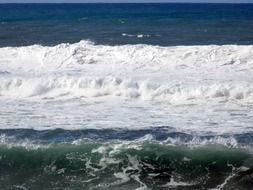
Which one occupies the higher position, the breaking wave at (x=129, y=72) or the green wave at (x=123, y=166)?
the breaking wave at (x=129, y=72)

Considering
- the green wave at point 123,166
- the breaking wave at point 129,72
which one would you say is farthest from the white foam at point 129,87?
the green wave at point 123,166

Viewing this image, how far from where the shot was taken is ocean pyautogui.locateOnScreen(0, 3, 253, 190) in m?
8.26

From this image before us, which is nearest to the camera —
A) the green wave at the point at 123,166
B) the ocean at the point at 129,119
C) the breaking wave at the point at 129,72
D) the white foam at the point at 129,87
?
the green wave at the point at 123,166

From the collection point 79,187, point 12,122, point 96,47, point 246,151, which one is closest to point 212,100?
point 246,151

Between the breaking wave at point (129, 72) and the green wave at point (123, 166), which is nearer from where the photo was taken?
the green wave at point (123, 166)

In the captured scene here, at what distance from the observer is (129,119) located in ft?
37.0

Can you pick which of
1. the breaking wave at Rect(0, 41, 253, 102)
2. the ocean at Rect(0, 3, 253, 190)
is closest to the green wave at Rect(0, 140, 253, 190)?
the ocean at Rect(0, 3, 253, 190)

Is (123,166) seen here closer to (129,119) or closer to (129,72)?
(129,119)

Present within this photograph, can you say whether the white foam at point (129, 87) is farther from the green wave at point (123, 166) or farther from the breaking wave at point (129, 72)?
the green wave at point (123, 166)

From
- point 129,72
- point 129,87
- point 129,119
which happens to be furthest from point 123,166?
point 129,72

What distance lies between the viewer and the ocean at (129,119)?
826 centimetres

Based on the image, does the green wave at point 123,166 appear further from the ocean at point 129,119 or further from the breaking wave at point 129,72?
the breaking wave at point 129,72

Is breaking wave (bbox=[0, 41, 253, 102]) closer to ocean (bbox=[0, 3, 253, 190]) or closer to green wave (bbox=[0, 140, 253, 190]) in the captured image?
ocean (bbox=[0, 3, 253, 190])

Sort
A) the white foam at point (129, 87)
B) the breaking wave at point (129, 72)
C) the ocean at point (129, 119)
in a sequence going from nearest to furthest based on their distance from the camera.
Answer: the ocean at point (129, 119)
the white foam at point (129, 87)
the breaking wave at point (129, 72)
